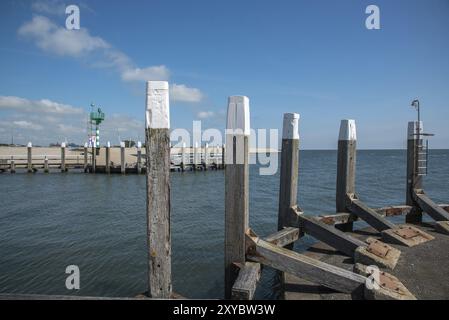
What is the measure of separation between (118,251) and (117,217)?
200 inches

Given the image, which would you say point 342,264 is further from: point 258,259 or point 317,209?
point 317,209

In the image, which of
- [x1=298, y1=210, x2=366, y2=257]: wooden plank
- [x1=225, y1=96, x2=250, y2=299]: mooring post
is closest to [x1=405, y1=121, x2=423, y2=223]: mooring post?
[x1=298, y1=210, x2=366, y2=257]: wooden plank

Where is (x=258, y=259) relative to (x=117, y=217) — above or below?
above

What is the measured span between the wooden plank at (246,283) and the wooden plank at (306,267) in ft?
0.63

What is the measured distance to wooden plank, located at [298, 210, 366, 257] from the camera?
17.7 ft

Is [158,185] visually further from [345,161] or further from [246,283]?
[345,161]

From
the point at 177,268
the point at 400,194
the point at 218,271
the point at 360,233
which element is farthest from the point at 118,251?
the point at 400,194

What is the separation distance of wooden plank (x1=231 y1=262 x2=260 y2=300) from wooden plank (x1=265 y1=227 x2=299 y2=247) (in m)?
1.36

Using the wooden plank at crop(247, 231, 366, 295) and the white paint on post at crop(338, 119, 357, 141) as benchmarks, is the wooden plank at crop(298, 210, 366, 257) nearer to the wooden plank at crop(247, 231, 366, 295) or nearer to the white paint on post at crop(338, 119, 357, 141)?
the wooden plank at crop(247, 231, 366, 295)

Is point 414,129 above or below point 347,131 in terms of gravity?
above

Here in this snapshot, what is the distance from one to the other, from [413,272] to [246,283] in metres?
2.88

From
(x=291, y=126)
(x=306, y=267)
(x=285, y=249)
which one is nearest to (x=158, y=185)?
(x=285, y=249)

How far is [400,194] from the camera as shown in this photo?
2162 cm

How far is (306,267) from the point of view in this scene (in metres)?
4.07
